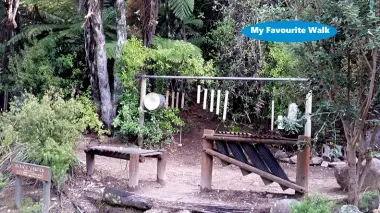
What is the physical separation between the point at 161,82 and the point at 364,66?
20.5 ft

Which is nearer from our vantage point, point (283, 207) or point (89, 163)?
point (283, 207)

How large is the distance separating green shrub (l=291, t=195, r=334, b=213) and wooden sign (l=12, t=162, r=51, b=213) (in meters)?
2.74

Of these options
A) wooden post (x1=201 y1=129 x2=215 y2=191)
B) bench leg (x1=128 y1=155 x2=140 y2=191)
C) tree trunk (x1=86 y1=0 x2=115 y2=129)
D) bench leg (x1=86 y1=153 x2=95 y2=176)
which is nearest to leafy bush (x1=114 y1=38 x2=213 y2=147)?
tree trunk (x1=86 y1=0 x2=115 y2=129)

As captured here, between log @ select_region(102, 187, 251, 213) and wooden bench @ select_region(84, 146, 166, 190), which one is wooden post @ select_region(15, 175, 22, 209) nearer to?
log @ select_region(102, 187, 251, 213)

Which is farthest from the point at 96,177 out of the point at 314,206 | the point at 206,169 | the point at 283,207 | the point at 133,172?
the point at 314,206

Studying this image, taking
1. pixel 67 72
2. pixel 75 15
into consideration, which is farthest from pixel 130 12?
pixel 67 72

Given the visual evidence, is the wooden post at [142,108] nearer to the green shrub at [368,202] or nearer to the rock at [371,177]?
the rock at [371,177]

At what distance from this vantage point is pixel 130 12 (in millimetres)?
11367

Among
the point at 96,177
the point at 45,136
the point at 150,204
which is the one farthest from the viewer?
the point at 96,177

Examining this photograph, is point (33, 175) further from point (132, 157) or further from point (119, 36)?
point (119, 36)

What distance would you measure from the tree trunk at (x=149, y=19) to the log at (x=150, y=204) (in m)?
5.16

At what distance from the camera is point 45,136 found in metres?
5.81

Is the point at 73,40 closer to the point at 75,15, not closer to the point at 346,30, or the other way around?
the point at 75,15

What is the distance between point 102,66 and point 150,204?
17.0 ft
